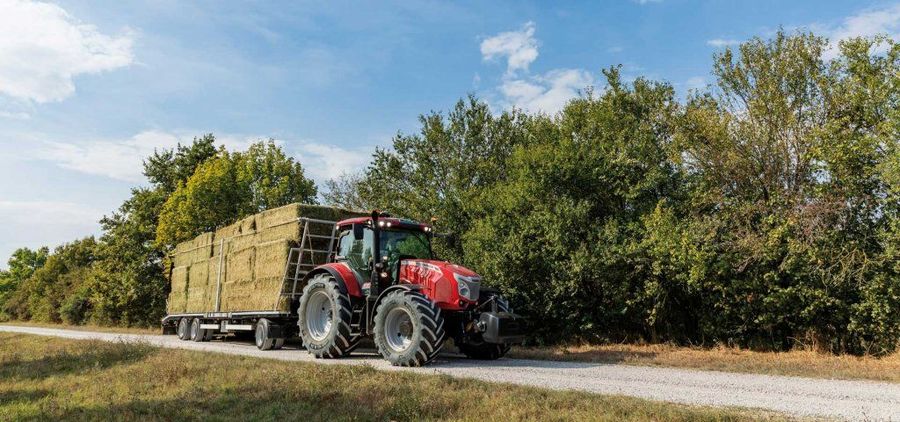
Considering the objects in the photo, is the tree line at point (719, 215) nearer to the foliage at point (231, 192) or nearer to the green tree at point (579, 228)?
the green tree at point (579, 228)

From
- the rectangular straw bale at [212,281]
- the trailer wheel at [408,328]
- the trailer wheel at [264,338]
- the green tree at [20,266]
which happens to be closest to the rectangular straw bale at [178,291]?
the rectangular straw bale at [212,281]

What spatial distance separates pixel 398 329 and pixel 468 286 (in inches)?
62.7

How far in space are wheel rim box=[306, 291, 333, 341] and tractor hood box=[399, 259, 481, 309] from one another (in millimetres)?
2555

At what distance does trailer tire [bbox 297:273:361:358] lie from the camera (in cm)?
1212

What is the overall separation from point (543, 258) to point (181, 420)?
11.4 meters

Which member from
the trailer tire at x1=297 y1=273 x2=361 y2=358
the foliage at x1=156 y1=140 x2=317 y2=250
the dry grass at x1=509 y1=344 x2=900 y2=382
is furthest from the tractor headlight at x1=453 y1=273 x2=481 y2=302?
the foliage at x1=156 y1=140 x2=317 y2=250

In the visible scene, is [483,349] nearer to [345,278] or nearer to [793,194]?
[345,278]

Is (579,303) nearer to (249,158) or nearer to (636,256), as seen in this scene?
(636,256)

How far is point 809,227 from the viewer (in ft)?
46.9

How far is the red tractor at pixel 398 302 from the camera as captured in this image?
1082cm

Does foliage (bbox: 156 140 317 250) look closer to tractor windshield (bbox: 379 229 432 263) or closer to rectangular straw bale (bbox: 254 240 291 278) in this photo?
rectangular straw bale (bbox: 254 240 291 278)

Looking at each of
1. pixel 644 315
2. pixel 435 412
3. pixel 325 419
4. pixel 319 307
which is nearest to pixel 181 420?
pixel 325 419

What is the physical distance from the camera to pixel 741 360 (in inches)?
498

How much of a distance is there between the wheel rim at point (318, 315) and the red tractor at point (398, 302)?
22mm
